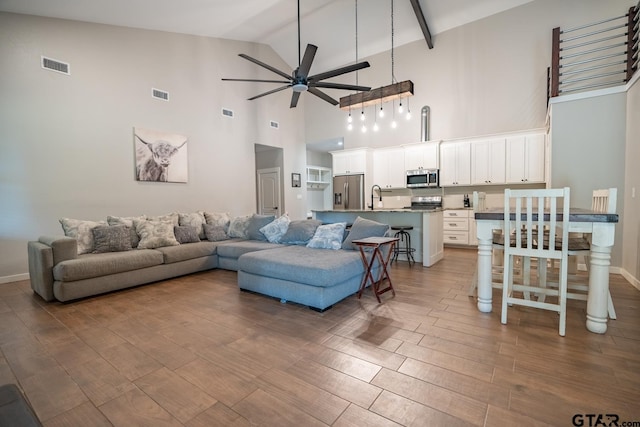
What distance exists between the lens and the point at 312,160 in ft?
32.4

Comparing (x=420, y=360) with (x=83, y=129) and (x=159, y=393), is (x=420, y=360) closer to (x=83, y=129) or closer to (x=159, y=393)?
(x=159, y=393)

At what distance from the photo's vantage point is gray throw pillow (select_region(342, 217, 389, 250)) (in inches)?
134

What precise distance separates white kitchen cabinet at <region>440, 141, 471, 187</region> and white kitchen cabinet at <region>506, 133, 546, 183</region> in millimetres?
719

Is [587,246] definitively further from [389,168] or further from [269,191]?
[269,191]

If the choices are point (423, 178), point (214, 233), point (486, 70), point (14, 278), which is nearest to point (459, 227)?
point (423, 178)

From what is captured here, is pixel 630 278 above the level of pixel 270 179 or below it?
below

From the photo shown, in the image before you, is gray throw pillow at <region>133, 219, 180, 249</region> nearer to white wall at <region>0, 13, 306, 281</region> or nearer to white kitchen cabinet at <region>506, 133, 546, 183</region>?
white wall at <region>0, 13, 306, 281</region>

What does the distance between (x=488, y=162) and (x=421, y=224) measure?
2.41 meters

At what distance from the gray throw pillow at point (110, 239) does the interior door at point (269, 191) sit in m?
4.45

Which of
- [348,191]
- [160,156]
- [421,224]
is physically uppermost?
[160,156]

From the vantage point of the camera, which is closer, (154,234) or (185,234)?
→ (154,234)

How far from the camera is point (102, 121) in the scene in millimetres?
4637

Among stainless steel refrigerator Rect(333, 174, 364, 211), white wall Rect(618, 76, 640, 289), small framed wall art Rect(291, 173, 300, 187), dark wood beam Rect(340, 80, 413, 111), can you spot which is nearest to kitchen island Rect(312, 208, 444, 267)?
dark wood beam Rect(340, 80, 413, 111)

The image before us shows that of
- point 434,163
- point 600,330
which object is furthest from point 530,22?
point 600,330
